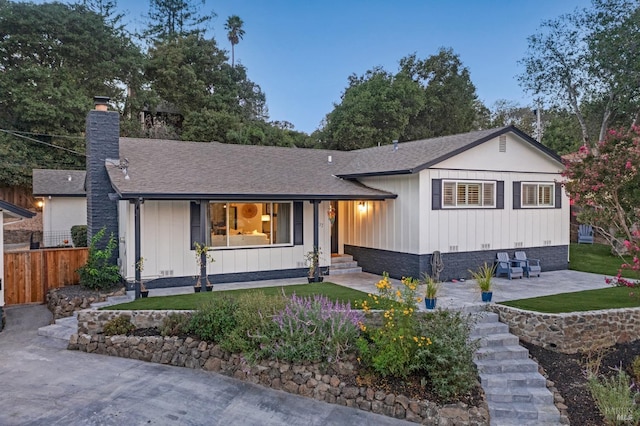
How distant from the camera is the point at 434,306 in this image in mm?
8523

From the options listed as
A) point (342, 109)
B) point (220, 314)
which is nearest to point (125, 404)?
point (220, 314)

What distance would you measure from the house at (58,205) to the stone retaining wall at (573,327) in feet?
64.3

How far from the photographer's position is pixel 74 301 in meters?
10.2

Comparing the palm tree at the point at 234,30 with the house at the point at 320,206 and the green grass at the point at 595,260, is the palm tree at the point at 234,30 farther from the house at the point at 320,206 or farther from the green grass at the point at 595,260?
the green grass at the point at 595,260

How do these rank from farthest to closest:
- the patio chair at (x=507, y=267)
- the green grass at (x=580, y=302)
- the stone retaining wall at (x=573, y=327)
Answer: the patio chair at (x=507, y=267) < the green grass at (x=580, y=302) < the stone retaining wall at (x=573, y=327)

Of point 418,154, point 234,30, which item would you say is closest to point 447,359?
point 418,154

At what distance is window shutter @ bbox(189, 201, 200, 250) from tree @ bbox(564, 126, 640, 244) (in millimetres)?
8964

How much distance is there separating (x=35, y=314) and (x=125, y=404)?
635cm

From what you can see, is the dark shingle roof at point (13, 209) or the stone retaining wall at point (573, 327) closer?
the stone retaining wall at point (573, 327)

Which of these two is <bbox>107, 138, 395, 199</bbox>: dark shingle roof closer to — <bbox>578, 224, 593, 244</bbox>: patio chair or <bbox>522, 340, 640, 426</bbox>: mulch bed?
<bbox>522, 340, 640, 426</bbox>: mulch bed

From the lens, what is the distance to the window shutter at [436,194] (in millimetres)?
11742

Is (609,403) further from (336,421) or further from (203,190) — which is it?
(203,190)

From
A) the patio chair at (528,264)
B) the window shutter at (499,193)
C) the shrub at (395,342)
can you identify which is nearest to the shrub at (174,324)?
the shrub at (395,342)

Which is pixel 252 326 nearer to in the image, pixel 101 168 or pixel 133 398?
pixel 133 398
